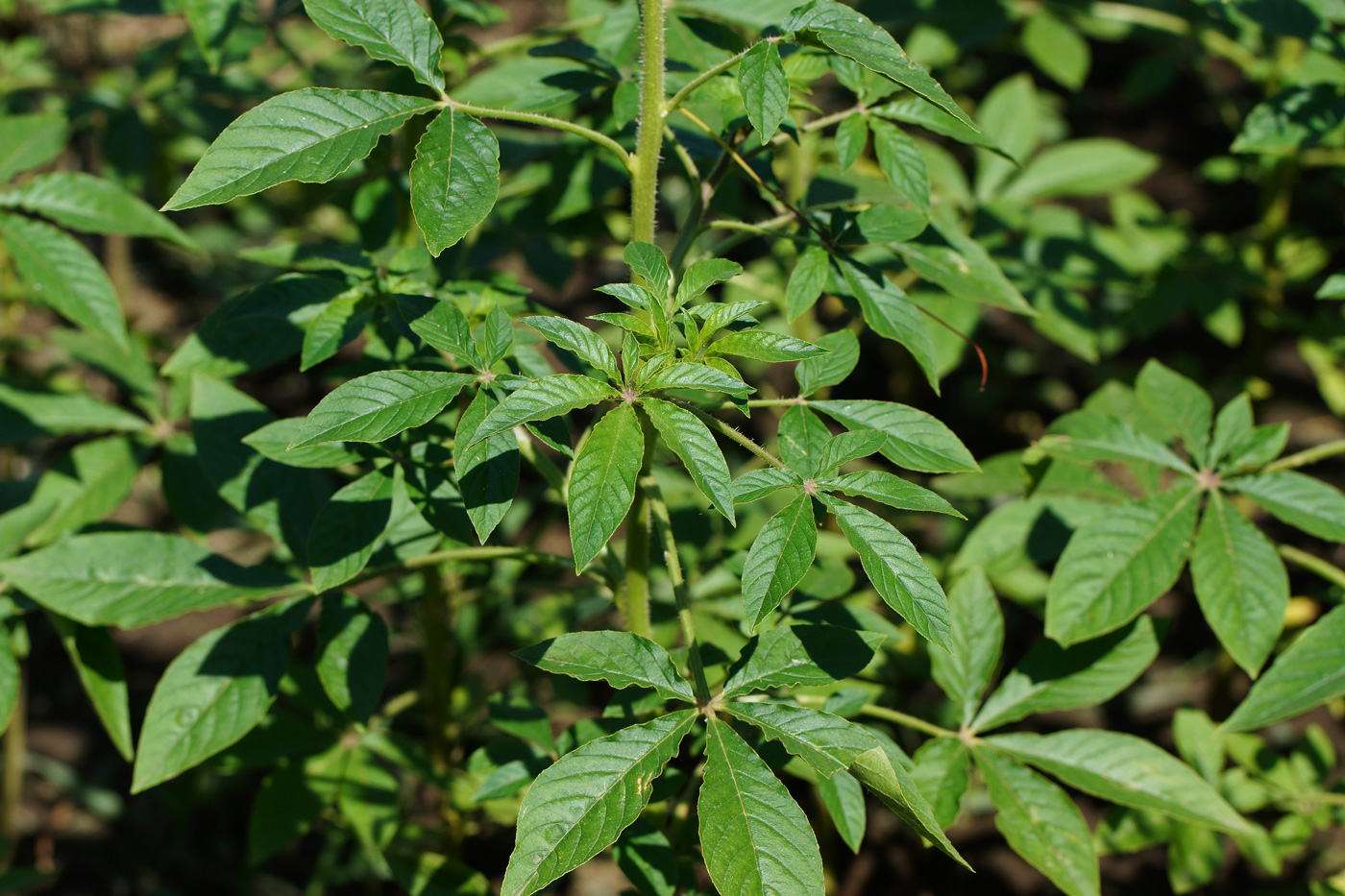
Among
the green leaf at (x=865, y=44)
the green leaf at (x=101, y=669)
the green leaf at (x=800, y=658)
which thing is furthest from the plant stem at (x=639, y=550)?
the green leaf at (x=101, y=669)

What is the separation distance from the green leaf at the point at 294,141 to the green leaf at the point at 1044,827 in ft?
4.18

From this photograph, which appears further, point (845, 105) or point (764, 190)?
point (845, 105)

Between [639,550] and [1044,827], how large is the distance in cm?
74

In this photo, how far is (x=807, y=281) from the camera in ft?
4.46

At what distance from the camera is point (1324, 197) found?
378 centimetres

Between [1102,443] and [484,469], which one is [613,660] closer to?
[484,469]

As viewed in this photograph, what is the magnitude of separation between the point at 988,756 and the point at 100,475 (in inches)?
66.7

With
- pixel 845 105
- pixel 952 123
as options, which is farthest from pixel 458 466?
pixel 845 105

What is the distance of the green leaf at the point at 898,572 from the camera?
3.65 feet

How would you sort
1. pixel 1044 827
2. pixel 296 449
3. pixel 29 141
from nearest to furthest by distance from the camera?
pixel 296 449 → pixel 1044 827 → pixel 29 141

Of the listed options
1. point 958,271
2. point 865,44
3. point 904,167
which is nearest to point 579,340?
point 865,44

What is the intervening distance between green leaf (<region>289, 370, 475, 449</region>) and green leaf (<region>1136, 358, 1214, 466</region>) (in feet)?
4.03

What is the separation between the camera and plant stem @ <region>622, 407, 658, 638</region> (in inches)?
52.7

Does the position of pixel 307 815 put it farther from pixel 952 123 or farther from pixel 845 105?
pixel 845 105
